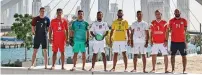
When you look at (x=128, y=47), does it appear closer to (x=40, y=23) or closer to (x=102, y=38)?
(x=102, y=38)

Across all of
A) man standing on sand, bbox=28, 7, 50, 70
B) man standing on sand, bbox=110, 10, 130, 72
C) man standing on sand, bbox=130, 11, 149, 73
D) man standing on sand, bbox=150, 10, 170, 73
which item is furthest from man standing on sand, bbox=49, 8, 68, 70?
man standing on sand, bbox=150, 10, 170, 73

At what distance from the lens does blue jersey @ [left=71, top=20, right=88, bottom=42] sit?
8.43 meters

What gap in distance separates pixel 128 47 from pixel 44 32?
2077 millimetres

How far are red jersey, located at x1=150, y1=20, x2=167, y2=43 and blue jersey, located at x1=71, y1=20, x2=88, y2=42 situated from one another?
1.58 m

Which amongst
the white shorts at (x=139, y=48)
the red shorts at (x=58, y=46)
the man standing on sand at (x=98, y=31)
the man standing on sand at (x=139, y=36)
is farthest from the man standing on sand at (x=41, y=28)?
the white shorts at (x=139, y=48)

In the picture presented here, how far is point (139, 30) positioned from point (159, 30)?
0.47 metres

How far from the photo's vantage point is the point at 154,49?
8422 mm

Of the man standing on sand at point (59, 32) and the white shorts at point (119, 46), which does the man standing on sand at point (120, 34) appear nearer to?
the white shorts at point (119, 46)

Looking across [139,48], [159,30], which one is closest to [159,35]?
[159,30]

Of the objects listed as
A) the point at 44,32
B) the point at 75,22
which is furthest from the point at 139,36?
the point at 44,32

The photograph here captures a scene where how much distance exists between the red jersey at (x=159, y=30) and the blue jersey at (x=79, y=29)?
158 centimetres

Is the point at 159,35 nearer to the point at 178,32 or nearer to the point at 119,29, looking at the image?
the point at 178,32

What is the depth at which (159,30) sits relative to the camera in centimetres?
829

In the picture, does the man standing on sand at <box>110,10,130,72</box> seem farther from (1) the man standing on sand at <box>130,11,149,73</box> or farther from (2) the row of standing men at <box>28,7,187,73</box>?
(1) the man standing on sand at <box>130,11,149,73</box>
